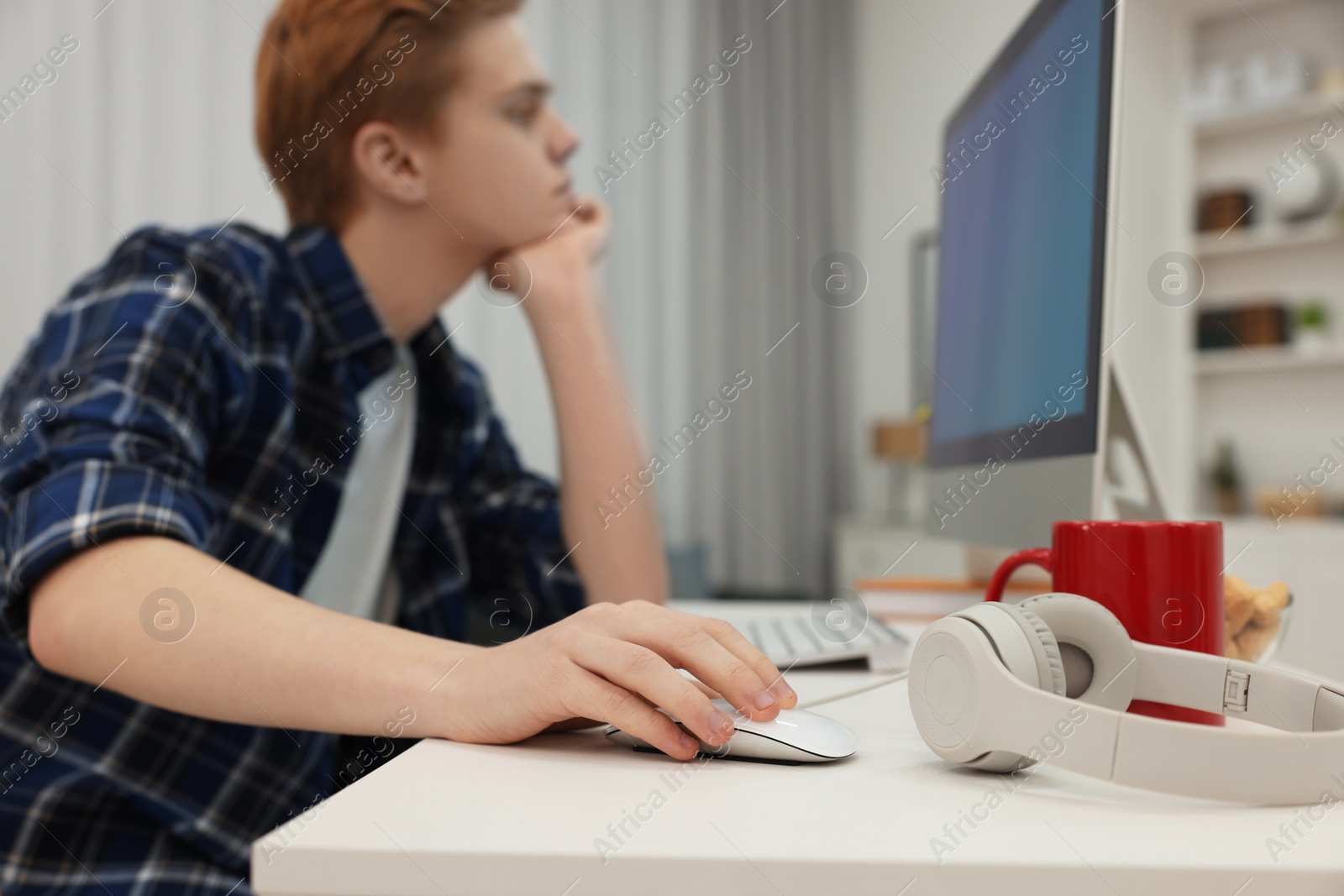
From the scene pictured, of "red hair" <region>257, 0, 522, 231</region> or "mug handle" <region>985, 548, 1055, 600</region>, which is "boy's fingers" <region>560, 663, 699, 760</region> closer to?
"mug handle" <region>985, 548, 1055, 600</region>

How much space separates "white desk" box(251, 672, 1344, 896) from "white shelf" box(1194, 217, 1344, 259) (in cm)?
299

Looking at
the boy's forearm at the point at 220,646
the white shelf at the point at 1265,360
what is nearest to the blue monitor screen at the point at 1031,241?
the boy's forearm at the point at 220,646

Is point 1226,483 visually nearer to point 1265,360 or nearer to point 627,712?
point 1265,360

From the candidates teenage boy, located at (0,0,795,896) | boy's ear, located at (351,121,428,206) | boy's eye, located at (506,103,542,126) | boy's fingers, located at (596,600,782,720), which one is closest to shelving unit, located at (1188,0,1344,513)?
teenage boy, located at (0,0,795,896)

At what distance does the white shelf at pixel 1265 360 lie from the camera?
2.70 metres

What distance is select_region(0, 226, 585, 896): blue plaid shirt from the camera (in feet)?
1.94

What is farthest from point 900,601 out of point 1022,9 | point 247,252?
point 1022,9

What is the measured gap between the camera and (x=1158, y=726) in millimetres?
345

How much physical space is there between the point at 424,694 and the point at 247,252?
0.55 metres

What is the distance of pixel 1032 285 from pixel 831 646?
0.32m

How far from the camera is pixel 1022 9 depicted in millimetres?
2803

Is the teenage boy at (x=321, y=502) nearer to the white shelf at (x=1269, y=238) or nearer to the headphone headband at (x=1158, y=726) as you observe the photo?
the headphone headband at (x=1158, y=726)

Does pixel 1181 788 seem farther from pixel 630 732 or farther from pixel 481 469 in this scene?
pixel 481 469

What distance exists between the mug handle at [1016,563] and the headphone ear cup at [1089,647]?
0.08 m
